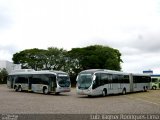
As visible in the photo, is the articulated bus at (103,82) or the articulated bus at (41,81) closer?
the articulated bus at (103,82)

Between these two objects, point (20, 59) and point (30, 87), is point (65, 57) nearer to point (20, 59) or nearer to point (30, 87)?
point (20, 59)

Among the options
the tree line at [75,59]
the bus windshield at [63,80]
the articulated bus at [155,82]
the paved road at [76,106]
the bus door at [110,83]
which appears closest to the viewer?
the paved road at [76,106]

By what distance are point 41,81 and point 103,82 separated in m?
8.49

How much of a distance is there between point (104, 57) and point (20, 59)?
25.8 meters

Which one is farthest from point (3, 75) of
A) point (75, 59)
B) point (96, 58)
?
point (96, 58)

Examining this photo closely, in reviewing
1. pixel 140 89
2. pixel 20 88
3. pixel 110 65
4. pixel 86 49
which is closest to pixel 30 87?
pixel 20 88

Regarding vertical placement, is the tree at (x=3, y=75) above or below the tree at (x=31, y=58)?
below

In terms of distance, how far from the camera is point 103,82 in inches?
1364

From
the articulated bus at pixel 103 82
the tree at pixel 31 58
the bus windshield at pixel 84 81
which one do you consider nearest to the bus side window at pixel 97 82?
the articulated bus at pixel 103 82

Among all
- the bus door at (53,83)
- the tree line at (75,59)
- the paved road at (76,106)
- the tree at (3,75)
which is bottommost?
the paved road at (76,106)

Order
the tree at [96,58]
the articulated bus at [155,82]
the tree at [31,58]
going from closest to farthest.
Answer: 1. the articulated bus at [155,82]
2. the tree at [96,58]
3. the tree at [31,58]

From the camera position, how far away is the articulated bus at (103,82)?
32.7 meters

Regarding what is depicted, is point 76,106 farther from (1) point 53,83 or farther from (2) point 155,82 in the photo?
(2) point 155,82

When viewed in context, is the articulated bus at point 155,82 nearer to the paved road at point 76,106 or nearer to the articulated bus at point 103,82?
the articulated bus at point 103,82
